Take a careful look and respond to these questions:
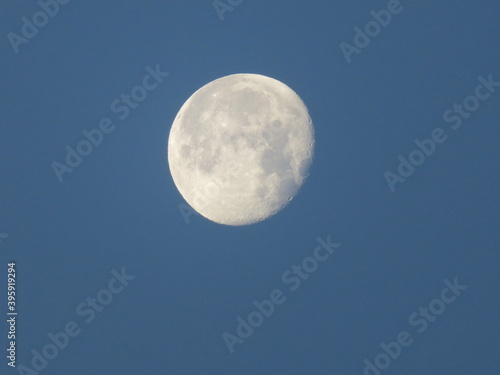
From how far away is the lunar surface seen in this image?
36.6 ft

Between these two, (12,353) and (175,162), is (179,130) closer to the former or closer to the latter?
(175,162)

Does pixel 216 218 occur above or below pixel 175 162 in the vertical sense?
below

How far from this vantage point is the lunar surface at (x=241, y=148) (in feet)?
36.6

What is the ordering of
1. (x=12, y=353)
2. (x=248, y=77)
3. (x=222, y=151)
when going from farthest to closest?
(x=12, y=353)
(x=248, y=77)
(x=222, y=151)

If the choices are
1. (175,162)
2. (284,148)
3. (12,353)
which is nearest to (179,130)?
(175,162)

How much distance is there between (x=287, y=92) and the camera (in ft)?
41.0

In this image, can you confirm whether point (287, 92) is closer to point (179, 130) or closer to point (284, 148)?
point (284, 148)

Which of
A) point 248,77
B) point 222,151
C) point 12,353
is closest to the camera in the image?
point 222,151

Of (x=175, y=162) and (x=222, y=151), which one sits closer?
(x=222, y=151)

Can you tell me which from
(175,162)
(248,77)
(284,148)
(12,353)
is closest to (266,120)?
(284,148)

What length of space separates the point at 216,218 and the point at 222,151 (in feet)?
6.36

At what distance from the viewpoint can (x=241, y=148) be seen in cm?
1105

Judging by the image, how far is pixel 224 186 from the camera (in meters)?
11.5

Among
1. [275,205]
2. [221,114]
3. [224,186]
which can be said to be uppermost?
[221,114]
